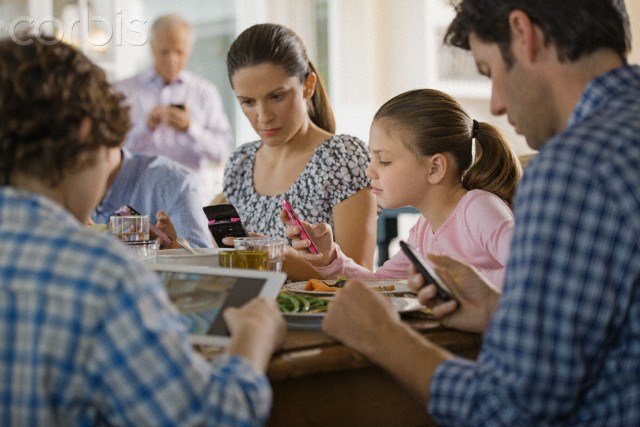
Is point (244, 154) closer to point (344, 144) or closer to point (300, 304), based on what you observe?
point (344, 144)

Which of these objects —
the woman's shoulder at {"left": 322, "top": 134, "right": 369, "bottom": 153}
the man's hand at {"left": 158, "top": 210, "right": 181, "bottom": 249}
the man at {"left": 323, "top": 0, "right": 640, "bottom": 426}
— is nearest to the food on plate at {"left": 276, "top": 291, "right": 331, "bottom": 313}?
the man at {"left": 323, "top": 0, "right": 640, "bottom": 426}

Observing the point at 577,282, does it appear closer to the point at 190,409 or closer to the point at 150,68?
the point at 190,409

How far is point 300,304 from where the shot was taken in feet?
4.75

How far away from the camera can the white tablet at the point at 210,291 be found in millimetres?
1177

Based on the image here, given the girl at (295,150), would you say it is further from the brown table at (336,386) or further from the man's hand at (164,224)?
the brown table at (336,386)

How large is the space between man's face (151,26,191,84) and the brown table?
3533 millimetres

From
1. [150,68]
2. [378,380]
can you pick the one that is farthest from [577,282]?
[150,68]

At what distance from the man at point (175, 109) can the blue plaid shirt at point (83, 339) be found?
11.8 ft

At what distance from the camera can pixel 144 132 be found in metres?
4.49

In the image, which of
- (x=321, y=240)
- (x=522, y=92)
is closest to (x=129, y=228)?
(x=321, y=240)

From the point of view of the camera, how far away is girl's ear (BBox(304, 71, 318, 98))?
2.69 metres

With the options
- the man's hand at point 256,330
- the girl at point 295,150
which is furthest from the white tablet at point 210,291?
the girl at point 295,150

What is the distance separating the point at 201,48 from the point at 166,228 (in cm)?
333

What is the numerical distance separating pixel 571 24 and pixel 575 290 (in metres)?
0.37
